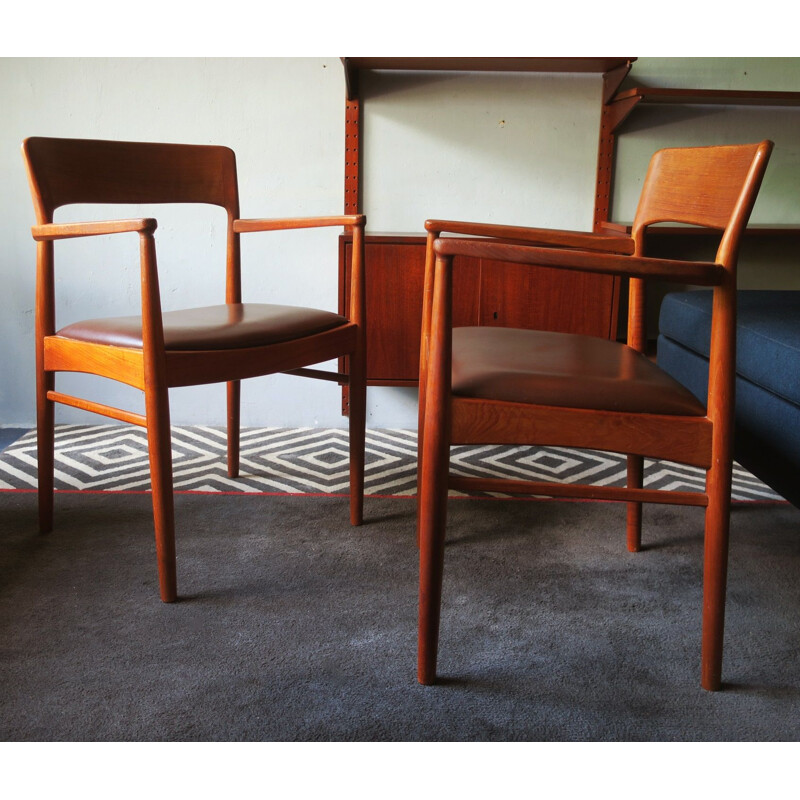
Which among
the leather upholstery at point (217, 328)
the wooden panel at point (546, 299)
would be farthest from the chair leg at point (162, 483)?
the wooden panel at point (546, 299)

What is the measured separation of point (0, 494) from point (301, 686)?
1083 mm

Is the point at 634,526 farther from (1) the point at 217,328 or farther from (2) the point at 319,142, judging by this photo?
(2) the point at 319,142

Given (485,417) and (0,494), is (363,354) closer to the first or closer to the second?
(485,417)

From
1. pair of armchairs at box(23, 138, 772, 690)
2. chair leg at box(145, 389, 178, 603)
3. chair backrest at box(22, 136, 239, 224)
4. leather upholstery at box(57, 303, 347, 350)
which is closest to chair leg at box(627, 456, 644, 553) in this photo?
pair of armchairs at box(23, 138, 772, 690)

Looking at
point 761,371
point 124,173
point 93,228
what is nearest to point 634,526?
point 761,371

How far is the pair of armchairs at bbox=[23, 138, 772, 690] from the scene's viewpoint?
1.02 metres

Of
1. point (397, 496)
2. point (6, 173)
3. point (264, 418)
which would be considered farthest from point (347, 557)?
point (6, 173)

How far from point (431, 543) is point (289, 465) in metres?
1.07

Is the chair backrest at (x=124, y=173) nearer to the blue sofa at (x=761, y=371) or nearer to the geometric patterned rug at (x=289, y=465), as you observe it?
the geometric patterned rug at (x=289, y=465)

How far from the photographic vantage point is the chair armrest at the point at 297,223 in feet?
5.30

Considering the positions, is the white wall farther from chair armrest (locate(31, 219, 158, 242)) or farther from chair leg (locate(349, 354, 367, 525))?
chair armrest (locate(31, 219, 158, 242))

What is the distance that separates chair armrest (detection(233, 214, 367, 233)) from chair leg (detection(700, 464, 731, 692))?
91cm

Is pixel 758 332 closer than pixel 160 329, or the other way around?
pixel 160 329

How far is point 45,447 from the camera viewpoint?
5.03 ft
